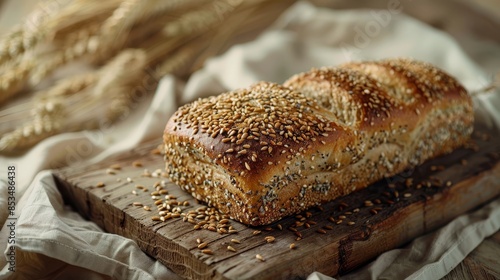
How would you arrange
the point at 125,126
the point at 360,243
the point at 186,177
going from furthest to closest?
1. the point at 125,126
2. the point at 186,177
3. the point at 360,243

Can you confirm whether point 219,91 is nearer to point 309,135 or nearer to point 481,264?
point 309,135

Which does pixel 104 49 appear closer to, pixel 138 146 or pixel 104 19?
pixel 104 19

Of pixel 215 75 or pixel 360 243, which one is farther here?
pixel 215 75

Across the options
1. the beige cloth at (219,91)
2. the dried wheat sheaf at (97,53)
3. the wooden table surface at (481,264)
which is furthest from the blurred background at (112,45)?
the wooden table surface at (481,264)

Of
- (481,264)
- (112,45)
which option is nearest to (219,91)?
(112,45)

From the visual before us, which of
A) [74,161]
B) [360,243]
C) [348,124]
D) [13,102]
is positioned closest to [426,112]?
[348,124]

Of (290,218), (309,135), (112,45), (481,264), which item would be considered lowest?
(481,264)

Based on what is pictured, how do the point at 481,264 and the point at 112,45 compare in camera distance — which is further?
the point at 112,45
